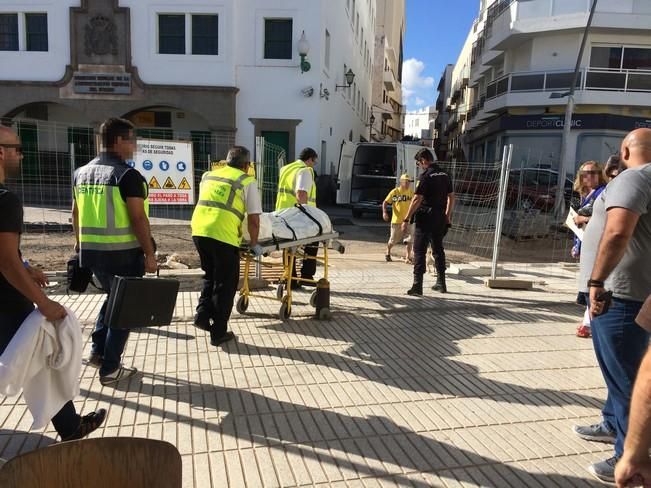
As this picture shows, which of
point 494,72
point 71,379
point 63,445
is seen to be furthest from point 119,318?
point 494,72

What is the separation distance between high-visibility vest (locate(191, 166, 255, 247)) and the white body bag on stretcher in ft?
0.87

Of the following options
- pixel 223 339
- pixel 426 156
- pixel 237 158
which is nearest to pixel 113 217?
pixel 237 158

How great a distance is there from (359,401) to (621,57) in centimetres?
2749

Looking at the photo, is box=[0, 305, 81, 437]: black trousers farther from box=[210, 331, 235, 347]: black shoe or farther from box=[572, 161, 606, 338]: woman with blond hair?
box=[572, 161, 606, 338]: woman with blond hair

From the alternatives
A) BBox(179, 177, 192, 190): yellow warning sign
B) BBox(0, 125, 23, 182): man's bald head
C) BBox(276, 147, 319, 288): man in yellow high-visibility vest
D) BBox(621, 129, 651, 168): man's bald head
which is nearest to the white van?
BBox(179, 177, 192, 190): yellow warning sign

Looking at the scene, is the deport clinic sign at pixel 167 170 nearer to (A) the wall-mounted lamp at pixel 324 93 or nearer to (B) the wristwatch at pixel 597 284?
(B) the wristwatch at pixel 597 284

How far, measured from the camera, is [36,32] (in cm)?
1781

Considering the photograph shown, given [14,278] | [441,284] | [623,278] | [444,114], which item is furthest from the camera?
[444,114]

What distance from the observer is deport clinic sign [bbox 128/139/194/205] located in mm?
7461

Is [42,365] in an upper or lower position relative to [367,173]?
lower

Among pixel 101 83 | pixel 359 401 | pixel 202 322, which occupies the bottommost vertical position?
pixel 359 401

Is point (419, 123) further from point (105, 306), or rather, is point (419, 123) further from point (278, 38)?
point (105, 306)

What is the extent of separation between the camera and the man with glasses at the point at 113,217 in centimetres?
351

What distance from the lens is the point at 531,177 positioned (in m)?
20.5
